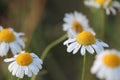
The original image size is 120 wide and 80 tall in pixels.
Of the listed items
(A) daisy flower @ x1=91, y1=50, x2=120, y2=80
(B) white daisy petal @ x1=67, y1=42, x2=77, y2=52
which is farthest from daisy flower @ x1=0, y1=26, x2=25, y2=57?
(A) daisy flower @ x1=91, y1=50, x2=120, y2=80

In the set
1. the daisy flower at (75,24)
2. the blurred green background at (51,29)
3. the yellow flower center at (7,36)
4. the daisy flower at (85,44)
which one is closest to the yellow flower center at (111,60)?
the daisy flower at (85,44)

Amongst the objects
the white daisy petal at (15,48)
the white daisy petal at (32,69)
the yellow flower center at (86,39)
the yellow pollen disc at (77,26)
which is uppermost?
the yellow pollen disc at (77,26)

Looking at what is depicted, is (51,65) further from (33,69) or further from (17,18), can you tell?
(33,69)

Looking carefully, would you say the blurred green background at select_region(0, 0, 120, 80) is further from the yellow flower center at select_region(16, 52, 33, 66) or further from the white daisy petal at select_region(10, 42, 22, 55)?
the yellow flower center at select_region(16, 52, 33, 66)

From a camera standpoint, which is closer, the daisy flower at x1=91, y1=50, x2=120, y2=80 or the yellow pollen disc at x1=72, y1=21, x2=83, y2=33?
the daisy flower at x1=91, y1=50, x2=120, y2=80

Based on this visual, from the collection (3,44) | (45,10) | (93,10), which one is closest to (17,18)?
(45,10)

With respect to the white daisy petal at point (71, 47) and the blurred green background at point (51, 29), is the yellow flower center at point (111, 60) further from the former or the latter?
the blurred green background at point (51, 29)
